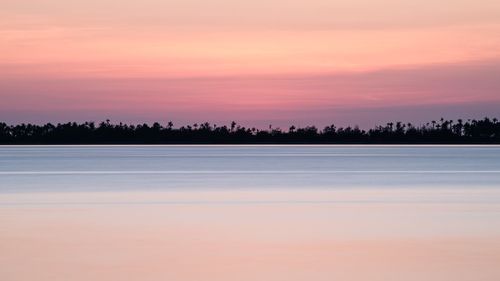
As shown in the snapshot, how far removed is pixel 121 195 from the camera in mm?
36344

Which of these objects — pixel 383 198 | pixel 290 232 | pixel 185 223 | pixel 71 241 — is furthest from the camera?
pixel 383 198

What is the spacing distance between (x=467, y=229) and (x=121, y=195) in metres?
16.8

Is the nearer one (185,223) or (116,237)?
Result: (116,237)

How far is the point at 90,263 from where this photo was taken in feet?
53.9

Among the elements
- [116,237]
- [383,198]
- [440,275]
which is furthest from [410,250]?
[383,198]

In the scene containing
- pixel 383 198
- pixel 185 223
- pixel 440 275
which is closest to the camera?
pixel 440 275

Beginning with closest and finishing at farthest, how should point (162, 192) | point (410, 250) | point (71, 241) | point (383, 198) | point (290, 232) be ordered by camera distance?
point (410, 250) → point (71, 241) → point (290, 232) → point (383, 198) → point (162, 192)

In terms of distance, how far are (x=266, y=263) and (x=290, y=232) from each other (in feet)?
17.2

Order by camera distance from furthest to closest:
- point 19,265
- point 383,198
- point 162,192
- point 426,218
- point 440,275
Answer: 1. point 162,192
2. point 383,198
3. point 426,218
4. point 19,265
5. point 440,275

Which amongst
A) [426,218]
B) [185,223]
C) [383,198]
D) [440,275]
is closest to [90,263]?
[440,275]

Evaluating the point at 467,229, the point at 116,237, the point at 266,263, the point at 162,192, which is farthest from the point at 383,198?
the point at 266,263

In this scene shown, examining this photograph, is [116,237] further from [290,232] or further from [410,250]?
[410,250]

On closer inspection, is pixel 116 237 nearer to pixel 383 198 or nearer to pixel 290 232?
pixel 290 232

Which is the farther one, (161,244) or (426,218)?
(426,218)
